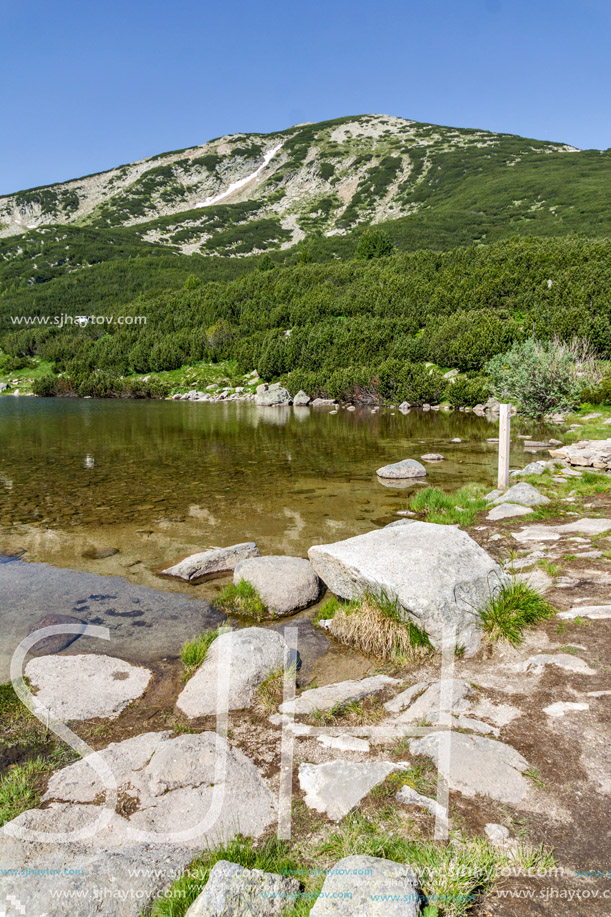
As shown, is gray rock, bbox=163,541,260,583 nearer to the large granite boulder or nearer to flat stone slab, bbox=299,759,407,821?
the large granite boulder

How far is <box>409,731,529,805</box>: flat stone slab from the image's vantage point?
3680 mm

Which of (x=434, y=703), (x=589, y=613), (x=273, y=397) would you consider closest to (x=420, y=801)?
(x=434, y=703)

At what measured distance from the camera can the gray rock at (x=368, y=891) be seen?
2686 mm

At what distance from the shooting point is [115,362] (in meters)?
86.5

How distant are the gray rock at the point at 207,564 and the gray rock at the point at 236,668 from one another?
3092mm

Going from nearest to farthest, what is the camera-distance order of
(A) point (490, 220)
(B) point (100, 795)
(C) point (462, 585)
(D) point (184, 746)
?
(B) point (100, 795)
(D) point (184, 746)
(C) point (462, 585)
(A) point (490, 220)

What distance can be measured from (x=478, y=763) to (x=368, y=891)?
1520 millimetres

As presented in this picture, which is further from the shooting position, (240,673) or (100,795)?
(240,673)

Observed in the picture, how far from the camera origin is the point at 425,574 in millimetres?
6254

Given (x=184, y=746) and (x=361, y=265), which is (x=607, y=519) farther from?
(x=361, y=265)

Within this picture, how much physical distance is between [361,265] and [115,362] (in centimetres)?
4307

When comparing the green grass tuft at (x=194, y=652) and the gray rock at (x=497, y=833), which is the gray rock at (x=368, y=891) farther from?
the green grass tuft at (x=194, y=652)

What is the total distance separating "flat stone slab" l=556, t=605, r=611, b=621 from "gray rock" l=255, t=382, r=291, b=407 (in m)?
52.3

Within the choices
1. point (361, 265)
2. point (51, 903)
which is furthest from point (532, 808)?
point (361, 265)
